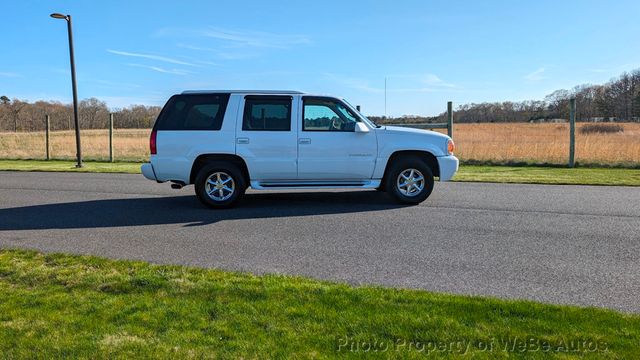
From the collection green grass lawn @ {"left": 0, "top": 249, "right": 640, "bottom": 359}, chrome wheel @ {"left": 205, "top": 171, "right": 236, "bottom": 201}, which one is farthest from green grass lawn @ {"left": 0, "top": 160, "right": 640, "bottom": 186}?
green grass lawn @ {"left": 0, "top": 249, "right": 640, "bottom": 359}

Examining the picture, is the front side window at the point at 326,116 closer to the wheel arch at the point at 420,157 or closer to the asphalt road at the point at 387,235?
the wheel arch at the point at 420,157

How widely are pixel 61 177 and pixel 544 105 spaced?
5007 cm

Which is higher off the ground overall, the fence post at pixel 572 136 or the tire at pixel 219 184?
the fence post at pixel 572 136

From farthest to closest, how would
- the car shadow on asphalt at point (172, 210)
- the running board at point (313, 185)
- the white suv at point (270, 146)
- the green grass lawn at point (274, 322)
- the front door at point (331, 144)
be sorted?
the running board at point (313, 185) < the front door at point (331, 144) < the white suv at point (270, 146) < the car shadow on asphalt at point (172, 210) < the green grass lawn at point (274, 322)

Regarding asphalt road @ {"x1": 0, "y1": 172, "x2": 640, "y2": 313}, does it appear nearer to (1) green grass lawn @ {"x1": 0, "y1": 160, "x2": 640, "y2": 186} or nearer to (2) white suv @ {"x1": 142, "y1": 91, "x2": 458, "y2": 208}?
(2) white suv @ {"x1": 142, "y1": 91, "x2": 458, "y2": 208}

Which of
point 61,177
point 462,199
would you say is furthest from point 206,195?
point 61,177

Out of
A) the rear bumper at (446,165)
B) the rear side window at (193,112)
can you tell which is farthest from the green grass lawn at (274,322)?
the rear bumper at (446,165)

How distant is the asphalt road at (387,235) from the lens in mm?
4539

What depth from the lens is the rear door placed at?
8203 millimetres

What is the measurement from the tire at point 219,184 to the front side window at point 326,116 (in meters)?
1.48

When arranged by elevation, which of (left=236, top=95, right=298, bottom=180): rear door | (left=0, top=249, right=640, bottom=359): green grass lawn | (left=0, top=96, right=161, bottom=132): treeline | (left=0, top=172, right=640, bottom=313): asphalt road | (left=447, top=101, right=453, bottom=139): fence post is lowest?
(left=0, top=249, right=640, bottom=359): green grass lawn

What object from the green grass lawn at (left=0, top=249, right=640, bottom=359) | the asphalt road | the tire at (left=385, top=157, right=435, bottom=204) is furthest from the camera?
the tire at (left=385, top=157, right=435, bottom=204)

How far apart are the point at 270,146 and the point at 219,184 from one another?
1.10 metres

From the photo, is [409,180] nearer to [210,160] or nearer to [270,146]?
[270,146]
